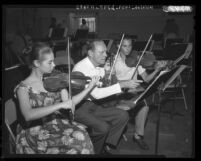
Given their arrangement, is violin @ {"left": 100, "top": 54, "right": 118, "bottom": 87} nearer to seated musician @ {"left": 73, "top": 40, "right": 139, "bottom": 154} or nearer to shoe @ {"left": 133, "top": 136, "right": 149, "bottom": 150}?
seated musician @ {"left": 73, "top": 40, "right": 139, "bottom": 154}

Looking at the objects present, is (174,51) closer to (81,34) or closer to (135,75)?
(135,75)

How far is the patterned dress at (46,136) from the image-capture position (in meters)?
2.10

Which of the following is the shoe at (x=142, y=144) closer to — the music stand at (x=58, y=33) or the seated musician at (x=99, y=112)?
the seated musician at (x=99, y=112)

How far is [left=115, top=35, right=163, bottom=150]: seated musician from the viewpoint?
309 centimetres

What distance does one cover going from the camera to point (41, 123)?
222 cm

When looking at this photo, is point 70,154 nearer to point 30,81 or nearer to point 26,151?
point 26,151

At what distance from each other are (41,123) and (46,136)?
140mm

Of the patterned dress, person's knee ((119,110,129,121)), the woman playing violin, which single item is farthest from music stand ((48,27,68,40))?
the patterned dress

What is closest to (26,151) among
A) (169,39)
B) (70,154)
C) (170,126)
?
A: (70,154)

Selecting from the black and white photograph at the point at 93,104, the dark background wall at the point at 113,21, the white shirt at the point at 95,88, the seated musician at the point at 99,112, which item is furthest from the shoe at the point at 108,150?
the dark background wall at the point at 113,21

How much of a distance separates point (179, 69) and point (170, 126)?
4.79 feet

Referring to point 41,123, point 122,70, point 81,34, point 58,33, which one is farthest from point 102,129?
point 58,33

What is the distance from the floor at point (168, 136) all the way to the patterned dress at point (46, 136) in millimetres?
1009

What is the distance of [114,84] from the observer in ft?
8.83
